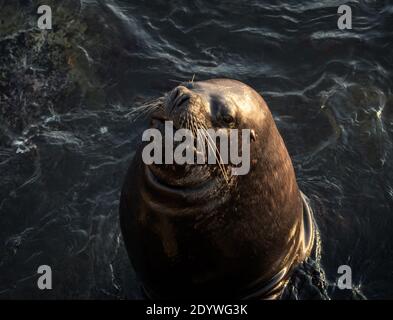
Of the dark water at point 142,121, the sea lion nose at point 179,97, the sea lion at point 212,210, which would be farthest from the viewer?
the dark water at point 142,121

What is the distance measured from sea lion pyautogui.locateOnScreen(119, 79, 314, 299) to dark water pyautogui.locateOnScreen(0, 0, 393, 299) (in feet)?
2.45

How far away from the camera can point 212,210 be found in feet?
20.5

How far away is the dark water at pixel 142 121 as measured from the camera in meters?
7.82

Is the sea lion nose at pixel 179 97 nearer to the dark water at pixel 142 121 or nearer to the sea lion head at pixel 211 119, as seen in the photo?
the sea lion head at pixel 211 119

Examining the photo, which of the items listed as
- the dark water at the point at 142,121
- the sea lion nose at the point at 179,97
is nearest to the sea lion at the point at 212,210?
the sea lion nose at the point at 179,97

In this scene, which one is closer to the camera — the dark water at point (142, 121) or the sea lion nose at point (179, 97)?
the sea lion nose at point (179, 97)

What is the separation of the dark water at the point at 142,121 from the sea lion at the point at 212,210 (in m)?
0.75

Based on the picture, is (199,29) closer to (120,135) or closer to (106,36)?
(106,36)

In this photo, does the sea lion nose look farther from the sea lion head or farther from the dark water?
the dark water

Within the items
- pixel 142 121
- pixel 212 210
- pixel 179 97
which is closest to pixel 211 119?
pixel 179 97

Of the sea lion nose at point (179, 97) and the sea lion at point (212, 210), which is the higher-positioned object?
the sea lion nose at point (179, 97)

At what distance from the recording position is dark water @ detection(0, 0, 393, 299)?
308 inches

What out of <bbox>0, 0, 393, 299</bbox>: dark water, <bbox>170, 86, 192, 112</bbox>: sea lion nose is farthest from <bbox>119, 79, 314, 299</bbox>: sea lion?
<bbox>0, 0, 393, 299</bbox>: dark water

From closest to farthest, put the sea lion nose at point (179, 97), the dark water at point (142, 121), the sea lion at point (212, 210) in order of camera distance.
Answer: the sea lion nose at point (179, 97) → the sea lion at point (212, 210) → the dark water at point (142, 121)
